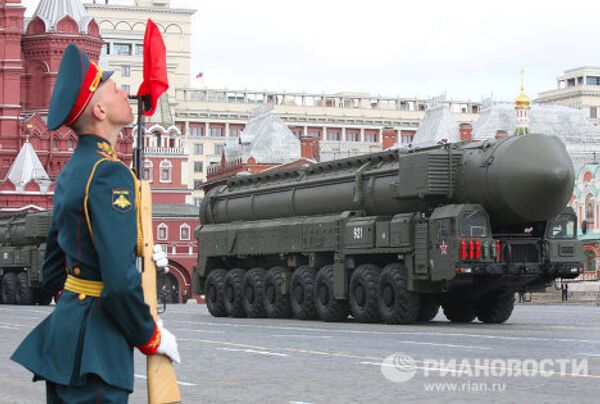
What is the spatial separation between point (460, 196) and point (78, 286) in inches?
916

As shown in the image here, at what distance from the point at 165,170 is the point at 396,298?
94.2m

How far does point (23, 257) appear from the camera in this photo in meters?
56.7

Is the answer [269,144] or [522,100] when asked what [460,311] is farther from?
[269,144]

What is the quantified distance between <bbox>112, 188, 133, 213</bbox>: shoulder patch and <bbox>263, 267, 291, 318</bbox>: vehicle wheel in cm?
2914

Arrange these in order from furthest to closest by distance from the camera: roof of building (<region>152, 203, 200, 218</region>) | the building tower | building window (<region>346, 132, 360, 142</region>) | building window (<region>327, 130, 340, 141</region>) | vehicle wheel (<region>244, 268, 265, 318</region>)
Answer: building window (<region>327, 130, 340, 141</region>)
building window (<region>346, 132, 360, 142</region>)
roof of building (<region>152, 203, 200, 218</region>)
the building tower
vehicle wheel (<region>244, 268, 265, 318</region>)

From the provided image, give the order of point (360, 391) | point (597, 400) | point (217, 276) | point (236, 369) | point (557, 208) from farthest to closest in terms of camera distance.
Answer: point (217, 276), point (557, 208), point (236, 369), point (360, 391), point (597, 400)

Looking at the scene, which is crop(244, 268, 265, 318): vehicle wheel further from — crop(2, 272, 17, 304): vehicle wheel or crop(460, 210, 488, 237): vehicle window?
crop(2, 272, 17, 304): vehicle wheel

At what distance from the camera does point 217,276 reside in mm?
39656

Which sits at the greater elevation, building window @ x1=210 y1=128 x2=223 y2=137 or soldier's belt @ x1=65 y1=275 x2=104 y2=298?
building window @ x1=210 y1=128 x2=223 y2=137

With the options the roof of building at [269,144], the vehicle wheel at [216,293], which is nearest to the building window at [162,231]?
the roof of building at [269,144]

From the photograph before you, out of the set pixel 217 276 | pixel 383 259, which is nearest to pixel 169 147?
pixel 217 276

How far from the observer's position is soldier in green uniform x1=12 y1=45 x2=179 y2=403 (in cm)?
634

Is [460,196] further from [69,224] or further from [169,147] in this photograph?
[169,147]

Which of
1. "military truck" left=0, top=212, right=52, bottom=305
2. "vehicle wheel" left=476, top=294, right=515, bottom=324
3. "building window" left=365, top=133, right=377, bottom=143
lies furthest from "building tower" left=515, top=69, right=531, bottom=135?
"building window" left=365, top=133, right=377, bottom=143
